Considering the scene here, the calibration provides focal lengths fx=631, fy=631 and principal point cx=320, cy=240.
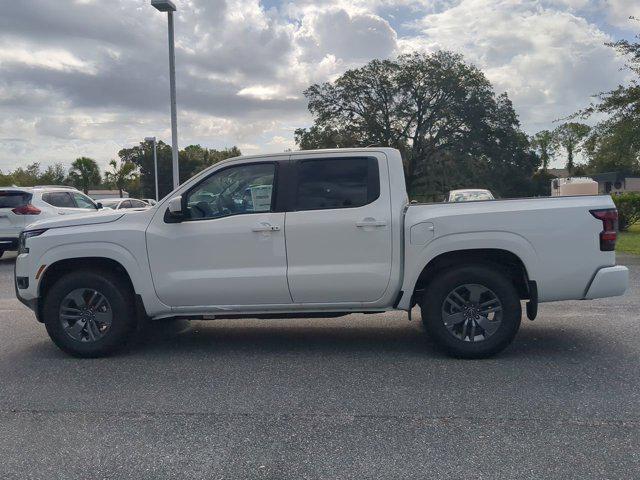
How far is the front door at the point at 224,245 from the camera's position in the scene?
5770 mm

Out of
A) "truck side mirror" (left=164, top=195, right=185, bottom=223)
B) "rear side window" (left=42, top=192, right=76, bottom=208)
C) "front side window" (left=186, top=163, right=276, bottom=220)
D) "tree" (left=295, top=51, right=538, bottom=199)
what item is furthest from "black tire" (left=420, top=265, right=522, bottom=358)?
"tree" (left=295, top=51, right=538, bottom=199)

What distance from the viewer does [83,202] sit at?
1577 centimetres

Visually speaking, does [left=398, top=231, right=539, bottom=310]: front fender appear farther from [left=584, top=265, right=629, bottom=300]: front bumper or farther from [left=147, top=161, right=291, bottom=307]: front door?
[left=147, top=161, right=291, bottom=307]: front door

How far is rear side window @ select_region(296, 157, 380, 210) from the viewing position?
19.1 feet

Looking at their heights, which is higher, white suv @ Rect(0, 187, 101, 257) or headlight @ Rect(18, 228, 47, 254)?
white suv @ Rect(0, 187, 101, 257)

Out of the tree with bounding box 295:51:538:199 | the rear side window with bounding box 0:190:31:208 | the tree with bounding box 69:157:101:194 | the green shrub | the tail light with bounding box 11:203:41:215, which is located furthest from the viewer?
the tree with bounding box 69:157:101:194

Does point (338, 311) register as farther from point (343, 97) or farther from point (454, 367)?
point (343, 97)

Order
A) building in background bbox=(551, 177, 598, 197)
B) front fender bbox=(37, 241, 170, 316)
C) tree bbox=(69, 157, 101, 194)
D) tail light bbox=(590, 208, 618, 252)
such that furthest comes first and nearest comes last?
tree bbox=(69, 157, 101, 194)
building in background bbox=(551, 177, 598, 197)
front fender bbox=(37, 241, 170, 316)
tail light bbox=(590, 208, 618, 252)

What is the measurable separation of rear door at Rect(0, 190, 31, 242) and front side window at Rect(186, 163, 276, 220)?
9.99 metres

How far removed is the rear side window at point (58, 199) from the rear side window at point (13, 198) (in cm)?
39

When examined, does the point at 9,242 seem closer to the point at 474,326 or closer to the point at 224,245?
the point at 224,245

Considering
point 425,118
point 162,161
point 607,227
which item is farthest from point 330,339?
point 162,161

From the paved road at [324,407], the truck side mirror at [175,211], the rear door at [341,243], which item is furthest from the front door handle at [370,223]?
the truck side mirror at [175,211]

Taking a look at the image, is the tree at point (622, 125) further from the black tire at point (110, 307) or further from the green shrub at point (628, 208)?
the black tire at point (110, 307)
